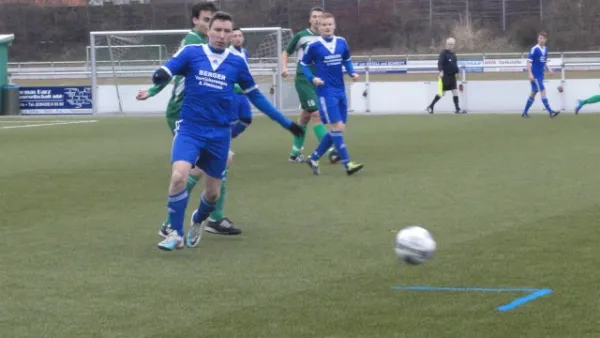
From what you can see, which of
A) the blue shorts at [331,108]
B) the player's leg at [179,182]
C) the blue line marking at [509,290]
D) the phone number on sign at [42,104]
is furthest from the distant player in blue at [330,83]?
the phone number on sign at [42,104]

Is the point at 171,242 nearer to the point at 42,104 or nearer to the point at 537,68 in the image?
the point at 537,68

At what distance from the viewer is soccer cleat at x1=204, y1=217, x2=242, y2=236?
10047 mm

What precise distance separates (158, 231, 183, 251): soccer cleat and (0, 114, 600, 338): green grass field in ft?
0.33

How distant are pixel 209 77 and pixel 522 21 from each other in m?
51.0

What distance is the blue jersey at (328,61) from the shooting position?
15.0 meters

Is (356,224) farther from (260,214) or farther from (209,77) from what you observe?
(209,77)

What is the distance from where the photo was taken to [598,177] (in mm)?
13781

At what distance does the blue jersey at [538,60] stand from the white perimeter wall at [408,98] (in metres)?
3.84

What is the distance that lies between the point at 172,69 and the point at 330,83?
6.06 meters

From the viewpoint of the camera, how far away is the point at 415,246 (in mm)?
7793

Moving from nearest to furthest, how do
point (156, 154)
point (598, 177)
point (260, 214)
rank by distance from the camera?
1. point (260, 214)
2. point (598, 177)
3. point (156, 154)

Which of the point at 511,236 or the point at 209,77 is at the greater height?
the point at 209,77

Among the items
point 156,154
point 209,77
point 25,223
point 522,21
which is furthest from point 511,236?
point 522,21

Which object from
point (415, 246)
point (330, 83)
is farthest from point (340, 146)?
point (415, 246)
